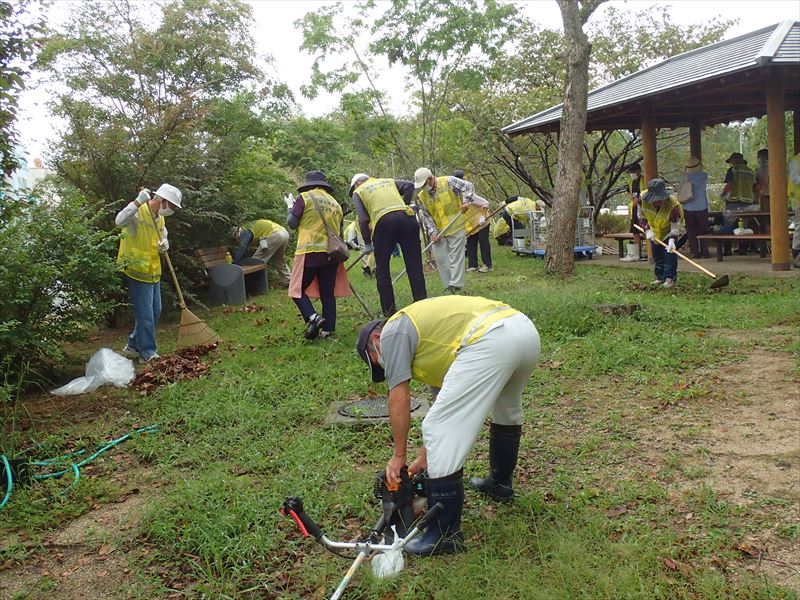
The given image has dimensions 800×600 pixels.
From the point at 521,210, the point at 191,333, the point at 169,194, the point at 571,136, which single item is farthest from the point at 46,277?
the point at 521,210

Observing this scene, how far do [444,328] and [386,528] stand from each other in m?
0.97

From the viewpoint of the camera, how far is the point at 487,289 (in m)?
9.98

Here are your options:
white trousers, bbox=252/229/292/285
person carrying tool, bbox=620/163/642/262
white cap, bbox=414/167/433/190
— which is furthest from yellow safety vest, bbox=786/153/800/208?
white trousers, bbox=252/229/292/285

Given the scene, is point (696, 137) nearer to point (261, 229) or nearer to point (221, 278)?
point (261, 229)

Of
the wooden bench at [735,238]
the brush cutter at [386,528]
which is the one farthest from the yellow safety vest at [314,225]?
the wooden bench at [735,238]

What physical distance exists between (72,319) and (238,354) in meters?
1.64

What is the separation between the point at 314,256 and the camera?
7160 millimetres

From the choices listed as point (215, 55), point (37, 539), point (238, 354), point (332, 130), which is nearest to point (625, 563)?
point (37, 539)

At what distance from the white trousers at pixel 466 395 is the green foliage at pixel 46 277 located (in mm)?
3731

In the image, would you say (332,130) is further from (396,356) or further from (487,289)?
(396,356)

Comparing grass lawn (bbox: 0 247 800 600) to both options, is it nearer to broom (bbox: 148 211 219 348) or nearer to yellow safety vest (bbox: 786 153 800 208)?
broom (bbox: 148 211 219 348)

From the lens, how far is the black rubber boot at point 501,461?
3432mm

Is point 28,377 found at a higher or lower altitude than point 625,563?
higher

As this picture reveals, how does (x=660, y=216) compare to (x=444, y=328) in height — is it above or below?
above
